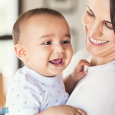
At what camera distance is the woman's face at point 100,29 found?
926 mm

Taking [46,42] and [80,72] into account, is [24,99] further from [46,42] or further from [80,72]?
[80,72]

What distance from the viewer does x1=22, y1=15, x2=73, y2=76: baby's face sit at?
3.14 ft

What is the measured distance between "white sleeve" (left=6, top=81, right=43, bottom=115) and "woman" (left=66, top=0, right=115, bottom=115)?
180 millimetres

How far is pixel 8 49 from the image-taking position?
3.54 metres

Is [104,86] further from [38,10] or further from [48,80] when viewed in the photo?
[38,10]

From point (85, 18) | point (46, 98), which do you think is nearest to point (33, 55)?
point (46, 98)

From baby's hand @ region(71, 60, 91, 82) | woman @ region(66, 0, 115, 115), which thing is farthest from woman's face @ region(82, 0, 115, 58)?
baby's hand @ region(71, 60, 91, 82)

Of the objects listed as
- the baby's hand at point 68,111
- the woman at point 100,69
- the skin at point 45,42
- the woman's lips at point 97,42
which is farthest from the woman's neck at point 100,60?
the baby's hand at point 68,111

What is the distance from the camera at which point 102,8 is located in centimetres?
92

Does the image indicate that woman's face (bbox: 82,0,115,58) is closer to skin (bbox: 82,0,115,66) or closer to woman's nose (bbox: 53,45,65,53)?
skin (bbox: 82,0,115,66)

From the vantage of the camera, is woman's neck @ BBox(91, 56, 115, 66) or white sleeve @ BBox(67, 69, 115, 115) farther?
woman's neck @ BBox(91, 56, 115, 66)

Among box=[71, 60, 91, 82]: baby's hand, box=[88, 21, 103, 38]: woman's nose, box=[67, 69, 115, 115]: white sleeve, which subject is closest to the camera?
box=[67, 69, 115, 115]: white sleeve

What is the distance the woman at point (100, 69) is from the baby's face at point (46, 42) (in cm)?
17

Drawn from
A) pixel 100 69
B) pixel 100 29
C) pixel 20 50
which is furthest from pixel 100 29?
pixel 20 50
